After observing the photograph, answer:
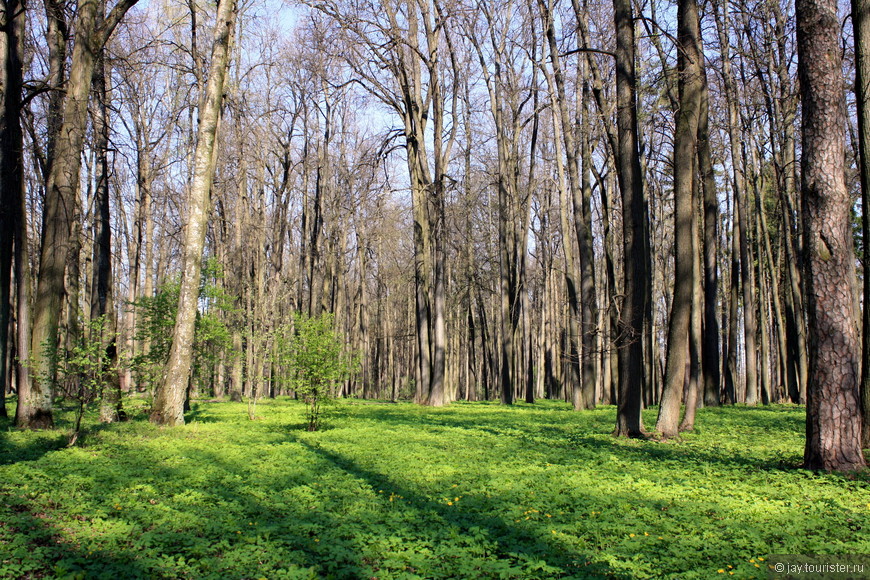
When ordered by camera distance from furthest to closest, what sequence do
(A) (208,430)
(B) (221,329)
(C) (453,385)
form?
(C) (453,385) → (B) (221,329) → (A) (208,430)

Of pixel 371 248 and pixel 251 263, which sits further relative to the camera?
pixel 371 248

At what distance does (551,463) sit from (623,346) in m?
3.07

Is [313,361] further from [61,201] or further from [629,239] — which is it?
[629,239]

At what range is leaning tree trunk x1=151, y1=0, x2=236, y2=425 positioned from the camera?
11.3m

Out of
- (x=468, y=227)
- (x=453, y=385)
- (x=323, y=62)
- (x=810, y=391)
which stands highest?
(x=323, y=62)

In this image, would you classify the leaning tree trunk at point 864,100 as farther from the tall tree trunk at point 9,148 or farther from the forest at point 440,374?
the tall tree trunk at point 9,148

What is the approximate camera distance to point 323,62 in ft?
65.3

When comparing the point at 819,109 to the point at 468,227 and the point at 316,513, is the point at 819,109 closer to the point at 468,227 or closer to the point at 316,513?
the point at 316,513

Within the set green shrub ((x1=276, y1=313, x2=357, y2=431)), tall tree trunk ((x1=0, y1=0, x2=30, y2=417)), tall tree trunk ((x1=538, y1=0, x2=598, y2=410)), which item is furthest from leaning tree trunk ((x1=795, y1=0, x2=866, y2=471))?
tall tree trunk ((x1=0, y1=0, x2=30, y2=417))

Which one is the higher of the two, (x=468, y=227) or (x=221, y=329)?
(x=468, y=227)

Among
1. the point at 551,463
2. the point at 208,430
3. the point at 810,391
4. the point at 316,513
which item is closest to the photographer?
the point at 316,513

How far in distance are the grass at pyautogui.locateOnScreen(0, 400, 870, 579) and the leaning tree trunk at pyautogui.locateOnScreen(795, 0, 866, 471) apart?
21.0 inches

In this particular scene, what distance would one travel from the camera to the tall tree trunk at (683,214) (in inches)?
398

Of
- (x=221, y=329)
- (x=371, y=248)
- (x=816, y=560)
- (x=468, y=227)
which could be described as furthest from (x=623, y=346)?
(x=371, y=248)
